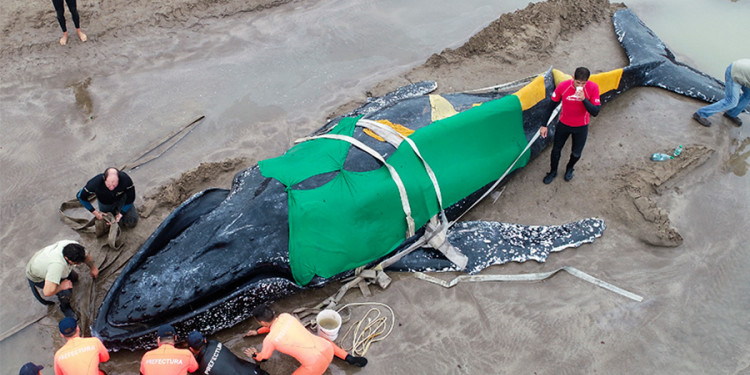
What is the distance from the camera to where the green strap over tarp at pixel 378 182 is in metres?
5.88

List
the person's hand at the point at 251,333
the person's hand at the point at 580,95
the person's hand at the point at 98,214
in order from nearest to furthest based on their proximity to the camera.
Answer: the person's hand at the point at 251,333 < the person's hand at the point at 98,214 < the person's hand at the point at 580,95

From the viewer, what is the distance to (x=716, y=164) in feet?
26.9

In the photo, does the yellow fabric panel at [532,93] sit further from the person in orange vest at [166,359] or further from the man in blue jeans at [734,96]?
the person in orange vest at [166,359]

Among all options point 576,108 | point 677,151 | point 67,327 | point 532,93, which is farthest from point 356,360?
point 677,151

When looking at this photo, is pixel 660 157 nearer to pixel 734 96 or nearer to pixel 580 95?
pixel 734 96

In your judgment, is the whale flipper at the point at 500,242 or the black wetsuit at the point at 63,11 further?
the black wetsuit at the point at 63,11

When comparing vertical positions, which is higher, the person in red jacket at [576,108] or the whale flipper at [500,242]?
the person in red jacket at [576,108]

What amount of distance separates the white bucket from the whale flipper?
108 centimetres

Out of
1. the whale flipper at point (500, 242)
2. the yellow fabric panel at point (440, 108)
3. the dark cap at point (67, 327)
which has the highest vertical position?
the yellow fabric panel at point (440, 108)

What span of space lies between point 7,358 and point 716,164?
1003 centimetres

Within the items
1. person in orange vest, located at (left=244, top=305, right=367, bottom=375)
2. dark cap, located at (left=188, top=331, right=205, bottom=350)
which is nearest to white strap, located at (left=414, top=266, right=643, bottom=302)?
person in orange vest, located at (left=244, top=305, right=367, bottom=375)

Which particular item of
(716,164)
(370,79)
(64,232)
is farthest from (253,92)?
(716,164)

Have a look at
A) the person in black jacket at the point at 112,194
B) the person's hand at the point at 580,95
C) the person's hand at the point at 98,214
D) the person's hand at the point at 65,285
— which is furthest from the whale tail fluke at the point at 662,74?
the person's hand at the point at 65,285

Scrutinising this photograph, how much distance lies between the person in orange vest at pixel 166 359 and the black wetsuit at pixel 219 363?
Result: 0.13m
